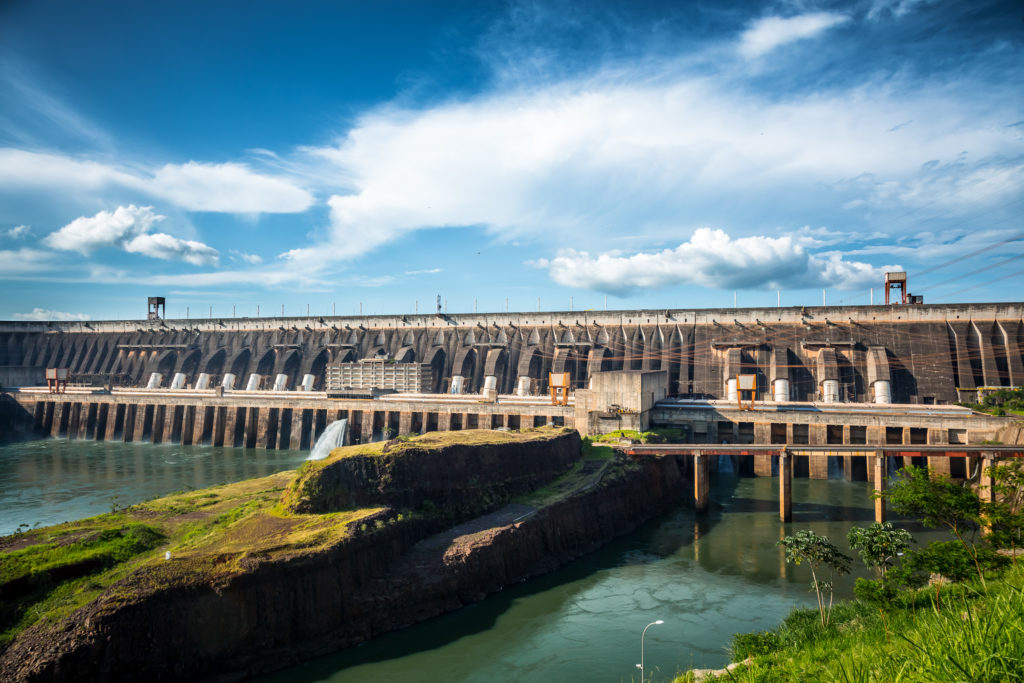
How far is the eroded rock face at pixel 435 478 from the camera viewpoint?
22.7 metres

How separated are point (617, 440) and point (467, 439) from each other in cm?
1263

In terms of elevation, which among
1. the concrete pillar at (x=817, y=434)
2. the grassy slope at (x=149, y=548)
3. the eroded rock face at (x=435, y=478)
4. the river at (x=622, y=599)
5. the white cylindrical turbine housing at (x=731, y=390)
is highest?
the white cylindrical turbine housing at (x=731, y=390)

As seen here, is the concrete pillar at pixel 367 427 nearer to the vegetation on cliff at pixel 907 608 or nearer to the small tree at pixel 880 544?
the vegetation on cliff at pixel 907 608

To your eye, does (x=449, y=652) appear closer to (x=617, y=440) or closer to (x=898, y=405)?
(x=617, y=440)

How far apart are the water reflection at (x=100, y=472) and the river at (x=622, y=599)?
0.27 m

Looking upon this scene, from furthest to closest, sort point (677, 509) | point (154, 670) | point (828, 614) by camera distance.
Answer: point (677, 509), point (828, 614), point (154, 670)

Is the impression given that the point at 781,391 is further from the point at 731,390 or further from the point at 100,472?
the point at 100,472

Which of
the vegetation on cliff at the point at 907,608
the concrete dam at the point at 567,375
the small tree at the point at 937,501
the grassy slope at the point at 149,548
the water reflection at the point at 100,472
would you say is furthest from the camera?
the concrete dam at the point at 567,375

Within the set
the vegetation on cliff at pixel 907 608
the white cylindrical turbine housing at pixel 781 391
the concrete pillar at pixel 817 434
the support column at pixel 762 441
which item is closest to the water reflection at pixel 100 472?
the vegetation on cliff at pixel 907 608

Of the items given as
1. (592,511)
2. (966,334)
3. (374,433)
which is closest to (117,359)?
(374,433)

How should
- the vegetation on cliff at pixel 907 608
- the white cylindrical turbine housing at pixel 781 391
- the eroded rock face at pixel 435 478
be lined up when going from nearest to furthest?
the vegetation on cliff at pixel 907 608 < the eroded rock face at pixel 435 478 < the white cylindrical turbine housing at pixel 781 391

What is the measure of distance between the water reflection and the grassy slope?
43.1 feet

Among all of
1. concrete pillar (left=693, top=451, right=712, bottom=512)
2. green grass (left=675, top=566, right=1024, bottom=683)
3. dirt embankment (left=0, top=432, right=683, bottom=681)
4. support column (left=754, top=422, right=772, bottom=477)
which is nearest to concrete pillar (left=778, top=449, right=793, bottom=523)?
concrete pillar (left=693, top=451, right=712, bottom=512)

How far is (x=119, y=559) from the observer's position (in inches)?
732
